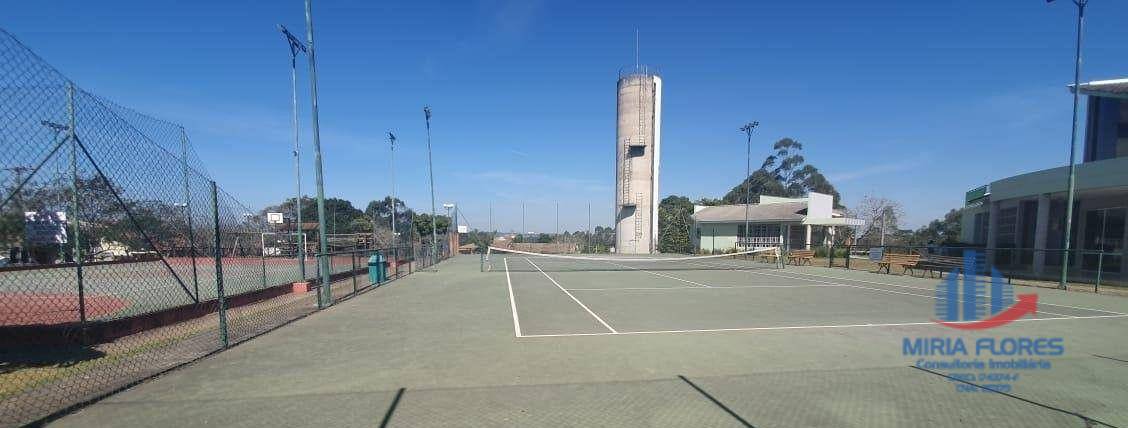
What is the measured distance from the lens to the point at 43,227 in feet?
16.8

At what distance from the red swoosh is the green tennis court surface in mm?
343

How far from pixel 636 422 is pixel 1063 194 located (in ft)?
94.0

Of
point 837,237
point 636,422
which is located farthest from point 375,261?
Answer: point 837,237

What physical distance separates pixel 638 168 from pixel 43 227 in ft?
160

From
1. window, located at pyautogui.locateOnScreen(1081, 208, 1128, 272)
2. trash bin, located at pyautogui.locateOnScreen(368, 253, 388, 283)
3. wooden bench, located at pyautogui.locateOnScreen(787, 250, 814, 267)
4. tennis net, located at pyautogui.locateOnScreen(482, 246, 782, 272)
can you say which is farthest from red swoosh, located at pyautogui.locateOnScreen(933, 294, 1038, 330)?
wooden bench, located at pyautogui.locateOnScreen(787, 250, 814, 267)

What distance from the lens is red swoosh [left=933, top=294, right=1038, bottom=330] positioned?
9.22 m

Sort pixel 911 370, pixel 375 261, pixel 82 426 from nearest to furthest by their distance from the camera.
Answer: pixel 82 426, pixel 911 370, pixel 375 261

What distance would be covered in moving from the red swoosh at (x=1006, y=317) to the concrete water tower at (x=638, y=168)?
127ft

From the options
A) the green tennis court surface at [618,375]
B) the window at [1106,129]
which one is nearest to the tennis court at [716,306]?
the green tennis court surface at [618,375]

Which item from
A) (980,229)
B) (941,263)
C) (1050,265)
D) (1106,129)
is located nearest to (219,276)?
(941,263)

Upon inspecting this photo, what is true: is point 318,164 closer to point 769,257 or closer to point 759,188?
point 769,257

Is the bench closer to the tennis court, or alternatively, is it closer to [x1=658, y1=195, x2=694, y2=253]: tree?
the tennis court

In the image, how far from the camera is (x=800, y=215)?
42.6 metres

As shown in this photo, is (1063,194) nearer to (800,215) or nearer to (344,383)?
(800,215)
